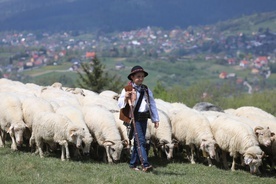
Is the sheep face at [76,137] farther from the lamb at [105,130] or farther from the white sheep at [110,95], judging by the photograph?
the white sheep at [110,95]

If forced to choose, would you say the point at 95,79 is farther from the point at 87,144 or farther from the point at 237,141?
the point at 237,141

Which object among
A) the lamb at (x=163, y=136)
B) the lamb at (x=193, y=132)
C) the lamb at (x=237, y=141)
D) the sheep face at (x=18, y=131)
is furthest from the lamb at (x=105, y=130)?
the lamb at (x=237, y=141)

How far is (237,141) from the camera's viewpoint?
14.6 m

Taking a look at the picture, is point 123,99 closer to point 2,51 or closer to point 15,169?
point 15,169

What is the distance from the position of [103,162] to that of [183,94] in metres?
68.5

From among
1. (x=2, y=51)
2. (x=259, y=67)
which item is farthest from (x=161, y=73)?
(x=2, y=51)

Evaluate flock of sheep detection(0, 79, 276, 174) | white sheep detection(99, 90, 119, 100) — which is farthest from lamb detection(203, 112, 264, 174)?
white sheep detection(99, 90, 119, 100)

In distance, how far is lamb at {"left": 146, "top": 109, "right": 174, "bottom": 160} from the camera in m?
15.1

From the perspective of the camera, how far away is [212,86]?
9394 cm

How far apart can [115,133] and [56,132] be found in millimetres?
1792

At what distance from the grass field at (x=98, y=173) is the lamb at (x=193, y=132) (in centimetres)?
61

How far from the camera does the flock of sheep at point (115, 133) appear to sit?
46.2 feet

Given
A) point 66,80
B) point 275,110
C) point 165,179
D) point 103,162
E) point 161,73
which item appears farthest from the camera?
point 161,73

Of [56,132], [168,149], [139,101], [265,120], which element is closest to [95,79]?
[265,120]
